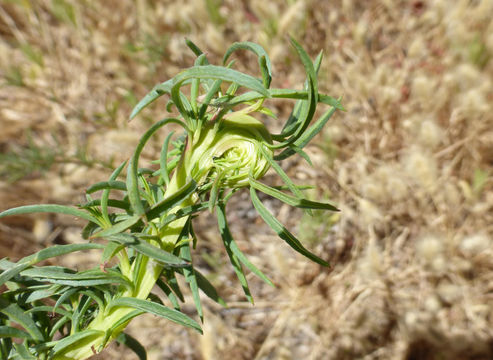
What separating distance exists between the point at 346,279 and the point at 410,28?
3.35ft

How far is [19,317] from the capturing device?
35cm

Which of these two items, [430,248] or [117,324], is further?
[430,248]

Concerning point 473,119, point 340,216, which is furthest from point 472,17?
point 340,216

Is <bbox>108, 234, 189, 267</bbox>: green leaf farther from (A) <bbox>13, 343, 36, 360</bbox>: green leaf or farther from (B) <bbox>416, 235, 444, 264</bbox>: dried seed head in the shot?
(B) <bbox>416, 235, 444, 264</bbox>: dried seed head

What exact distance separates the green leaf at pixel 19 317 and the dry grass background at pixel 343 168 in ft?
2.64

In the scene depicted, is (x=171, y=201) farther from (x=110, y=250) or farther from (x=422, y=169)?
(x=422, y=169)

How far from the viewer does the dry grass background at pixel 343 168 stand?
1.21 m

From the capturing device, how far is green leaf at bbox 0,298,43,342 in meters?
0.34

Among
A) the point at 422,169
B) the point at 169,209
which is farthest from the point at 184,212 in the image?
the point at 422,169

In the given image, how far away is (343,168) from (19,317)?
115 cm

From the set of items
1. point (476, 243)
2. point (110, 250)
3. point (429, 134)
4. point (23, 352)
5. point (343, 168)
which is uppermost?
point (429, 134)

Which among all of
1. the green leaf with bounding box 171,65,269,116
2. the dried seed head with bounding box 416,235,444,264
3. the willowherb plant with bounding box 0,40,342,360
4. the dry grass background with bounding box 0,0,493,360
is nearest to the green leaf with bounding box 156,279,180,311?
the willowherb plant with bounding box 0,40,342,360

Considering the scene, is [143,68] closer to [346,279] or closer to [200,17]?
[200,17]

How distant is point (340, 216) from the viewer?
1354mm
